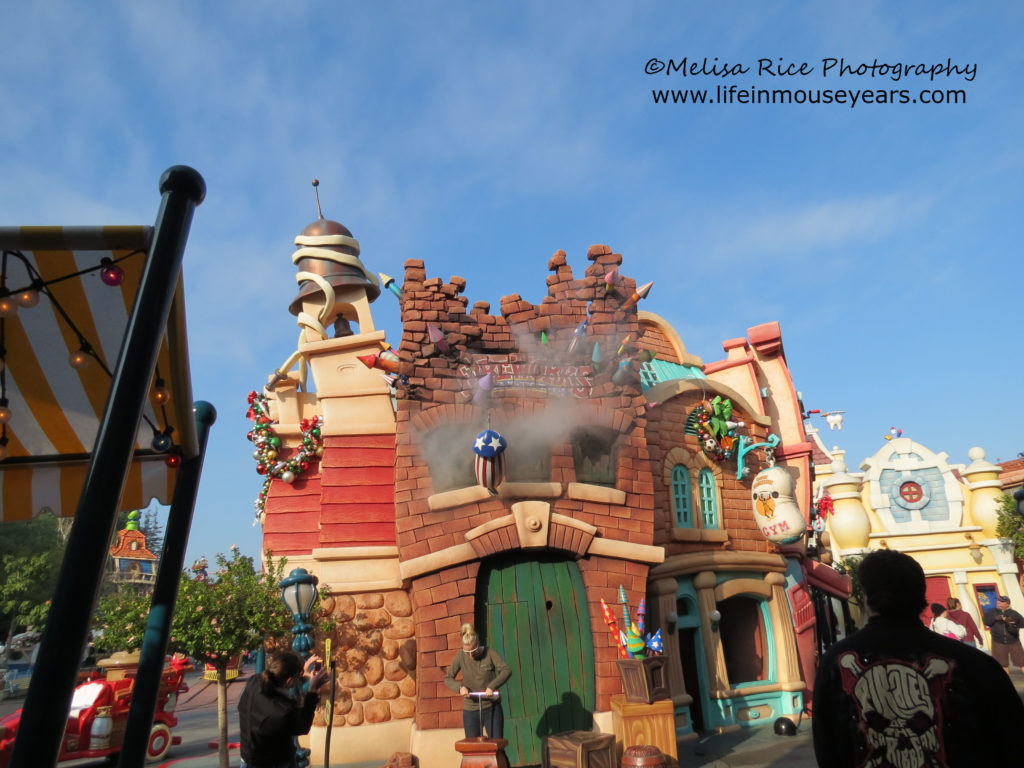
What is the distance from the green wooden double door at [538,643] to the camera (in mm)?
8602

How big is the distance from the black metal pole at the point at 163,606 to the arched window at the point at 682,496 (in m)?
8.34

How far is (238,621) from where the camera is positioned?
29.2 feet

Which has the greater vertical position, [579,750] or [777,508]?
[777,508]

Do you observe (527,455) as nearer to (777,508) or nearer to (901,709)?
(777,508)

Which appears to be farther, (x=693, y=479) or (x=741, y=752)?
(x=693, y=479)

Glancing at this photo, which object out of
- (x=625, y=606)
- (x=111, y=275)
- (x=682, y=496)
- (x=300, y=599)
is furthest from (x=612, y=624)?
(x=111, y=275)

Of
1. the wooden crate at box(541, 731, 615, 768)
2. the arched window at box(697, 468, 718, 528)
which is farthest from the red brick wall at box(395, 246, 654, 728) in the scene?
the arched window at box(697, 468, 718, 528)

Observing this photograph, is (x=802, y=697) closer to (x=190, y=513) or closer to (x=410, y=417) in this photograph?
(x=410, y=417)

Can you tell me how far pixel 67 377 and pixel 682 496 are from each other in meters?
9.23

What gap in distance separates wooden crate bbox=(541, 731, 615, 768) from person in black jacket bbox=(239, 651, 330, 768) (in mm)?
4054

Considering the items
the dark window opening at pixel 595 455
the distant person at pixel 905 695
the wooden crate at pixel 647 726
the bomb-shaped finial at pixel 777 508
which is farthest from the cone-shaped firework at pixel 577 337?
the distant person at pixel 905 695

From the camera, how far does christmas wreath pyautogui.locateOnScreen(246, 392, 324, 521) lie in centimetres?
1158

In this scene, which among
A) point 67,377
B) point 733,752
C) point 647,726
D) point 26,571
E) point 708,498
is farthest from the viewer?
point 26,571

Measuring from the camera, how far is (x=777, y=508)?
10648 millimetres
